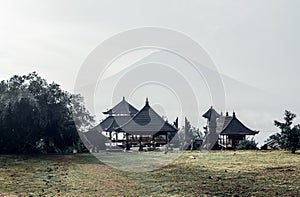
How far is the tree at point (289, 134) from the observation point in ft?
66.8

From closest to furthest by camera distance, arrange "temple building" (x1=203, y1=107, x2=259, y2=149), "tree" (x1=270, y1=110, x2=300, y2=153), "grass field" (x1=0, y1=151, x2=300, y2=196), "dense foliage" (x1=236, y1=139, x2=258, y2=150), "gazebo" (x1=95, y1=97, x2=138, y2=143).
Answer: "grass field" (x1=0, y1=151, x2=300, y2=196) < "tree" (x1=270, y1=110, x2=300, y2=153) < "dense foliage" (x1=236, y1=139, x2=258, y2=150) < "temple building" (x1=203, y1=107, x2=259, y2=149) < "gazebo" (x1=95, y1=97, x2=138, y2=143)

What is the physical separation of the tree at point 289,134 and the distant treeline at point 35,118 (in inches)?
421

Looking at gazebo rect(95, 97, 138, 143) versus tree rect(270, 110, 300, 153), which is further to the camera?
gazebo rect(95, 97, 138, 143)

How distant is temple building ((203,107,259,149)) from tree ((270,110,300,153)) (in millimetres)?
7481

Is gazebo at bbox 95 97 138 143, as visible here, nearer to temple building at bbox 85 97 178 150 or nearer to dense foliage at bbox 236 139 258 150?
temple building at bbox 85 97 178 150

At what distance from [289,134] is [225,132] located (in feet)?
28.7

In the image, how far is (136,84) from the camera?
77.7 ft

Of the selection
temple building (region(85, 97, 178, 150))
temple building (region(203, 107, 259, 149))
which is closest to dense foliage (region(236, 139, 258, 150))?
temple building (region(203, 107, 259, 149))

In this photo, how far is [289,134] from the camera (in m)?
20.5

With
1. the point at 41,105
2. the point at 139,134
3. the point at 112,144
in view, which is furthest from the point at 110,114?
the point at 41,105

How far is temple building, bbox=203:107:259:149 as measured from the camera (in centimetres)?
2911

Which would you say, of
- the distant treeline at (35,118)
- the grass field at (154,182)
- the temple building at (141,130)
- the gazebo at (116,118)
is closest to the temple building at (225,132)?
the temple building at (141,130)

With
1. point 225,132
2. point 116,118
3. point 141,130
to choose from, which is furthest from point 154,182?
point 116,118

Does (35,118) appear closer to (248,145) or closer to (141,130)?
(141,130)
